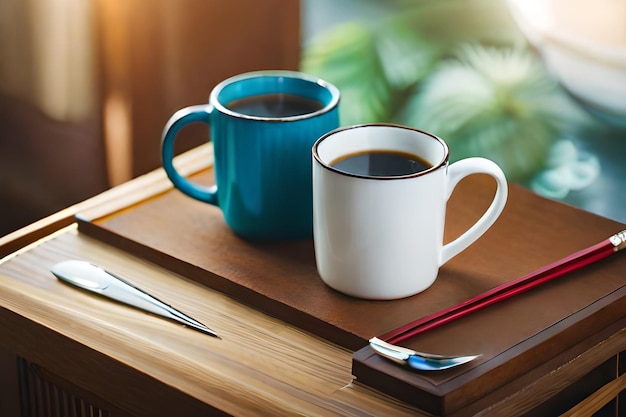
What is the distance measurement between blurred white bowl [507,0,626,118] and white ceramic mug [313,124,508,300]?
254 mm

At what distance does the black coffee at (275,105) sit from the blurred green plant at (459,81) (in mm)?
254

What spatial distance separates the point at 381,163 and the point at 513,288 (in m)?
0.16

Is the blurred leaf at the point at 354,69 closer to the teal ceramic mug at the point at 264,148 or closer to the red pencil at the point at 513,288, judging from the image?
the teal ceramic mug at the point at 264,148

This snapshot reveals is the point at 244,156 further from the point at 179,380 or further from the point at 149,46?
the point at 149,46

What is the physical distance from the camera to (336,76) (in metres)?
1.24

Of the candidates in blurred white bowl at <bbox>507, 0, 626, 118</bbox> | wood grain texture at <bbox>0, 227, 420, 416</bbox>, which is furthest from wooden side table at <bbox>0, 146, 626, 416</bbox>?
blurred white bowl at <bbox>507, 0, 626, 118</bbox>

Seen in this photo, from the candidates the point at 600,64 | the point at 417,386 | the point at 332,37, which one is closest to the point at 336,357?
the point at 417,386

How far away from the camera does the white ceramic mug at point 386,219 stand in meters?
0.77

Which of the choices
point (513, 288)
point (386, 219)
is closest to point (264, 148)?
point (386, 219)

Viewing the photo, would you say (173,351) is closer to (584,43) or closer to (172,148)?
(172,148)

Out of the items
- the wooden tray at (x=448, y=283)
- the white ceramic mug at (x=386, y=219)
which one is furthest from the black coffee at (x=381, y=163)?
the wooden tray at (x=448, y=283)

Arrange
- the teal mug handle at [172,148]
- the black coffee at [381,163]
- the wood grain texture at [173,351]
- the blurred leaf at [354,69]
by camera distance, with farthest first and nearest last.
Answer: the blurred leaf at [354,69]
the teal mug handle at [172,148]
the black coffee at [381,163]
the wood grain texture at [173,351]

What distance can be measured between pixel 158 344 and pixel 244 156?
0.21m

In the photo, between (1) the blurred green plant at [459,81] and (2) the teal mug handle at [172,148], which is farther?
(1) the blurred green plant at [459,81]
